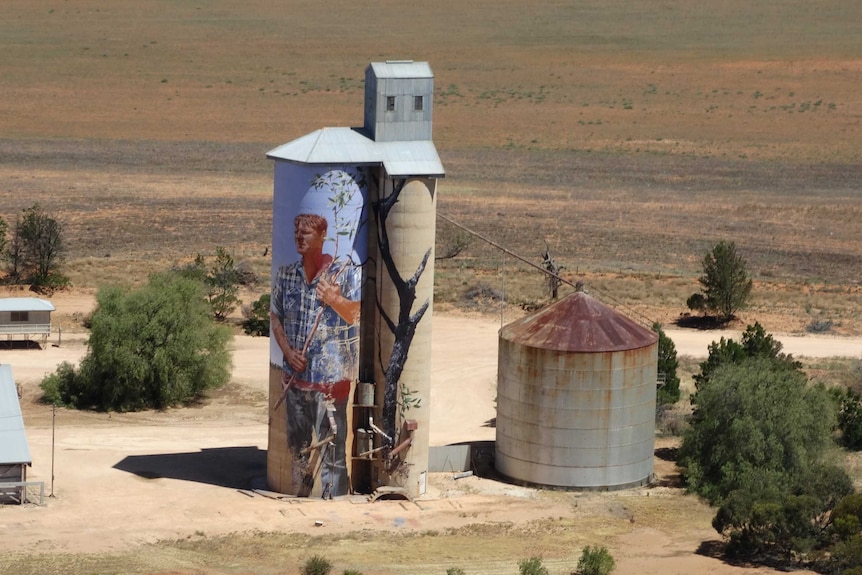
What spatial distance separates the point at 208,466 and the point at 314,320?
6.42 meters

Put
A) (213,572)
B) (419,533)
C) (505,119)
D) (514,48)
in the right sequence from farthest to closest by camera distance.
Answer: (514,48) → (505,119) → (419,533) → (213,572)

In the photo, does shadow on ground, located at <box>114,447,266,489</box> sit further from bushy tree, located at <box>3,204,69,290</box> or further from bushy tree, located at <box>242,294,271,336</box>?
bushy tree, located at <box>3,204,69,290</box>

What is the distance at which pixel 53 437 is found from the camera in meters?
46.2

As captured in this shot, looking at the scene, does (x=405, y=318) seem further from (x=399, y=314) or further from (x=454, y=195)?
(x=454, y=195)

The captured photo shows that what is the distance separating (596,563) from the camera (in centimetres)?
3769

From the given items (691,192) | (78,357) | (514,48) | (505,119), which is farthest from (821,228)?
(514,48)

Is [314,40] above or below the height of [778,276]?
above

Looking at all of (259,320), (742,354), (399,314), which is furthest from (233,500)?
(259,320)

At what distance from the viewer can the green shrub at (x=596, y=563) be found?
37.7 metres

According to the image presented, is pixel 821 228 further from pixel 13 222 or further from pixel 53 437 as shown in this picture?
pixel 53 437

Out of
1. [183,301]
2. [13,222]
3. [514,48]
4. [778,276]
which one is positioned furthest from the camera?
[514,48]

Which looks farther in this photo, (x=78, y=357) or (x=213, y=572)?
(x=78, y=357)

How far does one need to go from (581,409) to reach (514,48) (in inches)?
4143

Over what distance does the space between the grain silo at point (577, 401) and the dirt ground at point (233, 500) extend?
71 cm
